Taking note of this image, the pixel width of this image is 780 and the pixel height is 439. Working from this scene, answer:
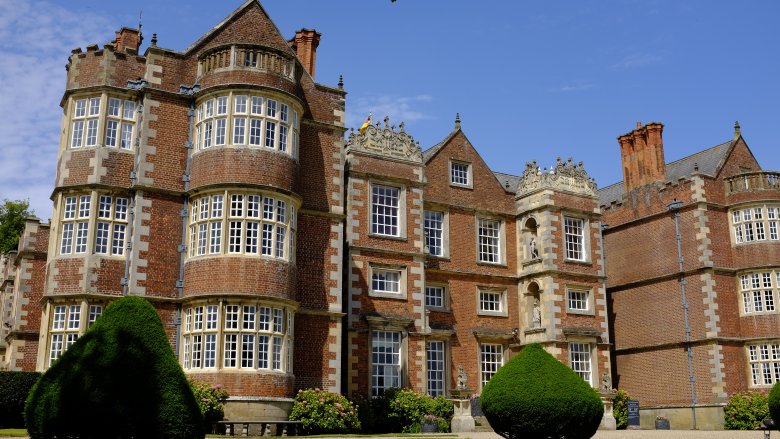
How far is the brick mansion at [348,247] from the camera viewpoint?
25.3m

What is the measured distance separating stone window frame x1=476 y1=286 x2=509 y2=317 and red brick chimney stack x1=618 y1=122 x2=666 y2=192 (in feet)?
31.4

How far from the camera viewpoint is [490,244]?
3634 cm

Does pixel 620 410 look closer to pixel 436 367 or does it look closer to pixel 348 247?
pixel 436 367

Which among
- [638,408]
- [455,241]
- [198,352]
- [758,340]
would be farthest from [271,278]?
[758,340]

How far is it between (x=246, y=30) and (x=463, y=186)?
12.4 meters

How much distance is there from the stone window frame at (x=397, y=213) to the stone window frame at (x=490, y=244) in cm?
462

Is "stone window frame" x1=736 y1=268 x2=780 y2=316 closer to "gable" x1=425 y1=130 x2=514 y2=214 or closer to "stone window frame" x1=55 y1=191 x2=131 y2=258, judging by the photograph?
"gable" x1=425 y1=130 x2=514 y2=214

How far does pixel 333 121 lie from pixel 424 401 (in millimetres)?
10741

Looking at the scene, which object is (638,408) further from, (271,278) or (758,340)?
(271,278)

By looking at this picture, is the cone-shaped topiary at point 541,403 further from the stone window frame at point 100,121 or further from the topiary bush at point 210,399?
the stone window frame at point 100,121

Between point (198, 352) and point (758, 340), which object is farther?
point (758, 340)

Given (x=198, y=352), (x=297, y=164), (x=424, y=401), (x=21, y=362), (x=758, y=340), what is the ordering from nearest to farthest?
(x=198, y=352), (x=297, y=164), (x=424, y=401), (x=21, y=362), (x=758, y=340)

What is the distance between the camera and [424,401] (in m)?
29.3

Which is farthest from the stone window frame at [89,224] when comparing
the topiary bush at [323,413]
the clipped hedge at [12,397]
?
the topiary bush at [323,413]
